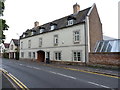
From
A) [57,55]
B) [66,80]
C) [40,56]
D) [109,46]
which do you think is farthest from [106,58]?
[40,56]

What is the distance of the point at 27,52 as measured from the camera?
4047cm

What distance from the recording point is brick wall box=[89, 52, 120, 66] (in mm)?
17603

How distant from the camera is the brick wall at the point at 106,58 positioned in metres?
17.6

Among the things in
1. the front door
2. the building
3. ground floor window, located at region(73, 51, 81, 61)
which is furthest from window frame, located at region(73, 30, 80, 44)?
the front door

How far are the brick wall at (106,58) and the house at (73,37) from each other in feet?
4.21

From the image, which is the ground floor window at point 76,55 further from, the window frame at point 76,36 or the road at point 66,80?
the road at point 66,80

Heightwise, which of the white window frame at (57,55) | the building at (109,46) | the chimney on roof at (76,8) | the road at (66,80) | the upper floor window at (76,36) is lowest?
the road at (66,80)

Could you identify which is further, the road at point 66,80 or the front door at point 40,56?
the front door at point 40,56

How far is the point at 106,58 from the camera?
740 inches

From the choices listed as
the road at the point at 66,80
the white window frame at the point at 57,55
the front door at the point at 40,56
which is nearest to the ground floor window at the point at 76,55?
the white window frame at the point at 57,55

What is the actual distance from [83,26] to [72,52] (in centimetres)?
530

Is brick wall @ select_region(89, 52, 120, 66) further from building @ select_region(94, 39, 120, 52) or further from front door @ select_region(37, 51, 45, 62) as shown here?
front door @ select_region(37, 51, 45, 62)

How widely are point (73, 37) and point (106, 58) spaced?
8.09 m

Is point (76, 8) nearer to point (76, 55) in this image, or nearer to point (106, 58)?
point (76, 55)
